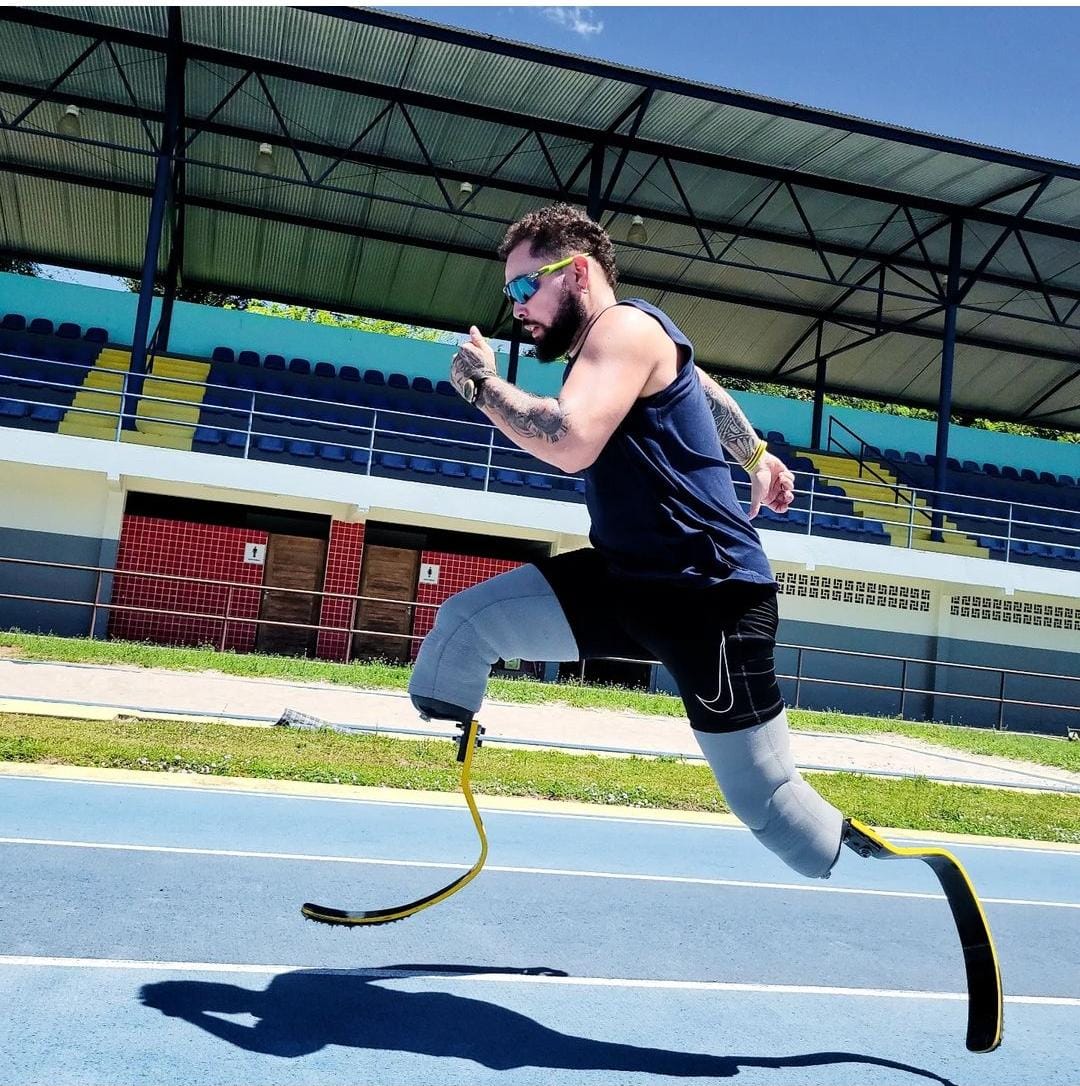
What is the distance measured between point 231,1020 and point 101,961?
0.65m

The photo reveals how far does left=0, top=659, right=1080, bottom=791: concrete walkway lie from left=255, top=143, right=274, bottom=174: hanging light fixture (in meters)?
11.1

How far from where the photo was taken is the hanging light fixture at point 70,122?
1973 centimetres

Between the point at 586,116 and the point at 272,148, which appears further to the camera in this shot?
the point at 272,148

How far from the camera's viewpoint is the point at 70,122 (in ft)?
65.4

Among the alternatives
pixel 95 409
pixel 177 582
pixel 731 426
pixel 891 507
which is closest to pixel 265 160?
pixel 95 409

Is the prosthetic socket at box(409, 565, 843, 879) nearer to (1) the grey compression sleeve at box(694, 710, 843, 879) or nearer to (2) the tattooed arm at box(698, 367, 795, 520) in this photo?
(1) the grey compression sleeve at box(694, 710, 843, 879)

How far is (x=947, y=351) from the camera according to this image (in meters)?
22.0

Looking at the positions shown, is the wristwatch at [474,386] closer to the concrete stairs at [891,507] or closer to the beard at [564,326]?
the beard at [564,326]

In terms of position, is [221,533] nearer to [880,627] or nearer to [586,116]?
[586,116]

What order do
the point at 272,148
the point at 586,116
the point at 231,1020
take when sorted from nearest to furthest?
the point at 231,1020, the point at 586,116, the point at 272,148

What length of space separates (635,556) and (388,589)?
1999 centimetres

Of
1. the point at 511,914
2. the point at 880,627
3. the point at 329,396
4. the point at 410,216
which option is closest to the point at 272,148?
the point at 410,216

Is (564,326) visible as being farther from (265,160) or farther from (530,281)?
(265,160)

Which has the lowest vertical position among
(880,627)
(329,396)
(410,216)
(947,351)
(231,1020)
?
(231,1020)
